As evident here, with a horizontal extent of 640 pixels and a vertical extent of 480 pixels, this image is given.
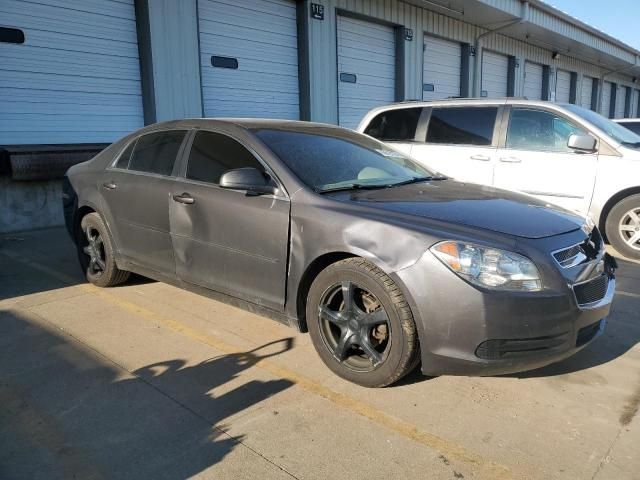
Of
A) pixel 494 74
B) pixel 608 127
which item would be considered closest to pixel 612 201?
pixel 608 127

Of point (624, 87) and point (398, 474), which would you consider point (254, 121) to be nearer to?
point (398, 474)

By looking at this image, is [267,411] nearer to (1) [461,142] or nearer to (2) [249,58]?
(1) [461,142]

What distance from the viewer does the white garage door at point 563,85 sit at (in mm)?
25375

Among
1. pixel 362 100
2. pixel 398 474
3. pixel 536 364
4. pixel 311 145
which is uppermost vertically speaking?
pixel 362 100

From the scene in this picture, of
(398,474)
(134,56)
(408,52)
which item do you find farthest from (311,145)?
(408,52)

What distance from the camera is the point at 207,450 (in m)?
2.54

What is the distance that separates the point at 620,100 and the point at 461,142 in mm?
32249

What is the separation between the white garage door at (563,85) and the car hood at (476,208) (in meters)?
24.6

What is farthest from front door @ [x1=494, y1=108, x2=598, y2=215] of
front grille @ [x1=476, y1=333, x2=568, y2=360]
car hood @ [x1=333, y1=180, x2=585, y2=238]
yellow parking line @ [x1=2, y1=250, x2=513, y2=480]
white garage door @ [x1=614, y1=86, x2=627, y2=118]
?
white garage door @ [x1=614, y1=86, x2=627, y2=118]

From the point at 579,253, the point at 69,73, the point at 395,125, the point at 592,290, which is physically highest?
the point at 69,73

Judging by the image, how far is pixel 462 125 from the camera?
6.86 meters

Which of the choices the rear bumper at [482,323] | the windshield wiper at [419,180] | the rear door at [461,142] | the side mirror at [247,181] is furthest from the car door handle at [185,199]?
the rear door at [461,142]

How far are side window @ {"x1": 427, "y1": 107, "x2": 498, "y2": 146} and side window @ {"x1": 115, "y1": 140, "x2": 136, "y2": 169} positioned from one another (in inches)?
155

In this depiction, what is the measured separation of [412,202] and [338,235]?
536mm
